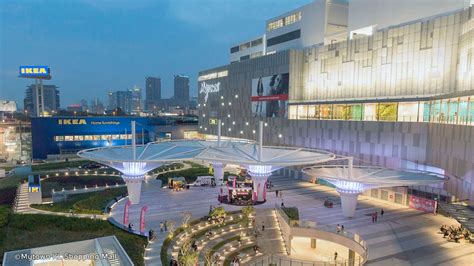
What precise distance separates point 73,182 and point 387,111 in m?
47.4

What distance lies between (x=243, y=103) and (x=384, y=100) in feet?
107

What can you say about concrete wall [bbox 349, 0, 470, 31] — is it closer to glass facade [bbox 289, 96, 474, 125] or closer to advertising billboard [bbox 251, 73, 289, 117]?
glass facade [bbox 289, 96, 474, 125]

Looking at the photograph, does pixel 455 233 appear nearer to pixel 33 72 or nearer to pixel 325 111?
pixel 325 111

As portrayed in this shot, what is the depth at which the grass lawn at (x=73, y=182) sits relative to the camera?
147ft

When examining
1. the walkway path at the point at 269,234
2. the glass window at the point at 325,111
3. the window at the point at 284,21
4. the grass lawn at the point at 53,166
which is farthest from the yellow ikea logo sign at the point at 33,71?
the walkway path at the point at 269,234

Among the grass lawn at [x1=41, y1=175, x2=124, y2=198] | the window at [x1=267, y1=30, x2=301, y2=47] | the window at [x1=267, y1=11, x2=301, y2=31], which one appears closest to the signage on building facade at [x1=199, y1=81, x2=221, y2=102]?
the window at [x1=267, y1=30, x2=301, y2=47]

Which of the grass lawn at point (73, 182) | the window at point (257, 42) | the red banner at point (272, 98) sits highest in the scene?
the window at point (257, 42)

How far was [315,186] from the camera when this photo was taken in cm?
4972

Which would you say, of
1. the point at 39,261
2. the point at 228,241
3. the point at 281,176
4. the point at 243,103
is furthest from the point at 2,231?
the point at 243,103

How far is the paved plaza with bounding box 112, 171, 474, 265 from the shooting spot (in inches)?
951

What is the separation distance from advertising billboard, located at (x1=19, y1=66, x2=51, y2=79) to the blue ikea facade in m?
12.8

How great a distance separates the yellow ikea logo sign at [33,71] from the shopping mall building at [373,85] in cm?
4887

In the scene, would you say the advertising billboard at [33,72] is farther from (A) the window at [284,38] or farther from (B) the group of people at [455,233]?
(B) the group of people at [455,233]

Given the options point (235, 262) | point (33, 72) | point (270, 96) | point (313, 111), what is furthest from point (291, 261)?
point (33, 72)
